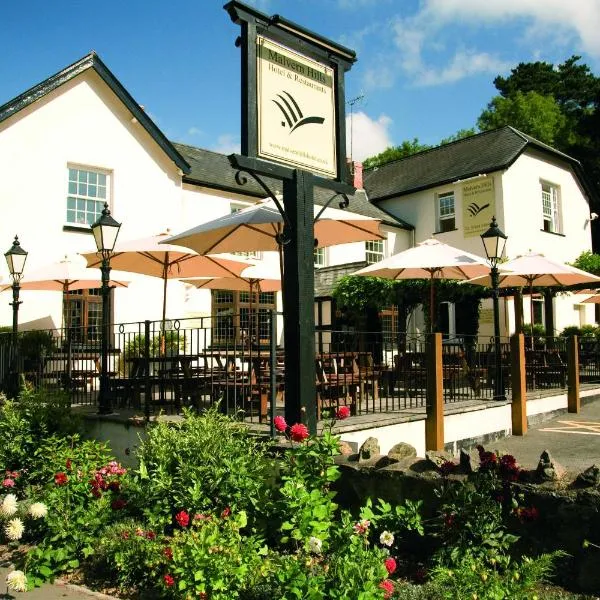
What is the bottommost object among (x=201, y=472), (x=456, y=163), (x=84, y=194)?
(x=201, y=472)

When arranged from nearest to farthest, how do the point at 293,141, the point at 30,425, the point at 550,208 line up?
the point at 293,141 < the point at 30,425 < the point at 550,208

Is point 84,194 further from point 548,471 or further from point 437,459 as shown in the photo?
point 548,471

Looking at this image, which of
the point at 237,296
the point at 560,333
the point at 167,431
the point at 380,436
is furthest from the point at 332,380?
the point at 560,333

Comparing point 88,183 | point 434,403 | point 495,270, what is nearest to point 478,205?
point 495,270

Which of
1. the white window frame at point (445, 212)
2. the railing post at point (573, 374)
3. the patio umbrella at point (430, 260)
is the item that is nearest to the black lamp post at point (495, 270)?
the patio umbrella at point (430, 260)

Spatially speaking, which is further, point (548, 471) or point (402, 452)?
point (402, 452)

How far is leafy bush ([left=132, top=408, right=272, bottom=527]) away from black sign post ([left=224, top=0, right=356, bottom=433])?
1.90ft

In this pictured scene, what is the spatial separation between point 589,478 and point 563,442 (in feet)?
17.5

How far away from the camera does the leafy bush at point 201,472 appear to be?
4.75 meters

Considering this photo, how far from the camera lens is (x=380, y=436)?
738cm

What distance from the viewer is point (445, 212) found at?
85.1 ft

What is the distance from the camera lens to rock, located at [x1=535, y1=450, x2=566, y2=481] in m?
4.01

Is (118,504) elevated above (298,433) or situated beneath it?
situated beneath

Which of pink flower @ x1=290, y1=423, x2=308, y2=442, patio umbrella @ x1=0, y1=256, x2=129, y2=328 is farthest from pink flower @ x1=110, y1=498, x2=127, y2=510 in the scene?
patio umbrella @ x1=0, y1=256, x2=129, y2=328
